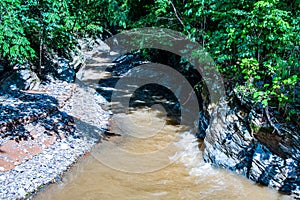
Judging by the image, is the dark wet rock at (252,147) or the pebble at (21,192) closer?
the pebble at (21,192)

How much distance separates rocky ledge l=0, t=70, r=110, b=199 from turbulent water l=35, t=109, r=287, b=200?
14.6 inches

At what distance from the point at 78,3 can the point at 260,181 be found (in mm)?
8455

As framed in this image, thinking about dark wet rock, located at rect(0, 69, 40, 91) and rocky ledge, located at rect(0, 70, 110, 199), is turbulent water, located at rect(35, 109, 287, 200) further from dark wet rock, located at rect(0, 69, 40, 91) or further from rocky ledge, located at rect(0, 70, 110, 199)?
dark wet rock, located at rect(0, 69, 40, 91)

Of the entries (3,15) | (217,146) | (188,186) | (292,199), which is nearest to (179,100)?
(217,146)

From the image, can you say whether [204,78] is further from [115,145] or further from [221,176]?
[115,145]

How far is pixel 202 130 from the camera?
24.4 ft

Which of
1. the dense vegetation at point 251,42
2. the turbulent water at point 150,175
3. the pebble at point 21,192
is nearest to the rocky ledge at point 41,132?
the pebble at point 21,192

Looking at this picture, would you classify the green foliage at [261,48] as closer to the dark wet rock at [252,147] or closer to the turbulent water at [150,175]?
the dark wet rock at [252,147]

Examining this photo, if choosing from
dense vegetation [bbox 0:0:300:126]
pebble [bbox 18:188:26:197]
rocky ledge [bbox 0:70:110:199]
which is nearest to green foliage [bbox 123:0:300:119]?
dense vegetation [bbox 0:0:300:126]

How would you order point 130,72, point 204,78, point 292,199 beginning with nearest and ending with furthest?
point 292,199
point 204,78
point 130,72

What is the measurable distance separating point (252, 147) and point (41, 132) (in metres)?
5.08

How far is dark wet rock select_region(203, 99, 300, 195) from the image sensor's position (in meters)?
4.84

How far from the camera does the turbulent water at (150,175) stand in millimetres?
5035

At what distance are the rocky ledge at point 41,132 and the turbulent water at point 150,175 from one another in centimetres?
37
